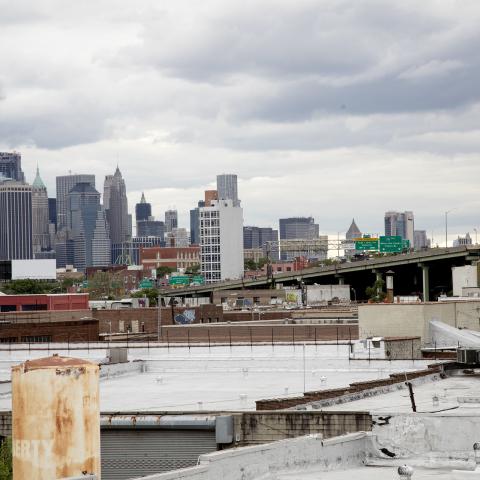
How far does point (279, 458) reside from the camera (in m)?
25.2

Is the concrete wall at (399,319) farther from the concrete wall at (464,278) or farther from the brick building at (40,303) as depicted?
the brick building at (40,303)

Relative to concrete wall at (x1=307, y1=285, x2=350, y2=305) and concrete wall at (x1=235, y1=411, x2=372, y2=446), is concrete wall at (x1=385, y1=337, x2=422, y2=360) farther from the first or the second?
concrete wall at (x1=307, y1=285, x2=350, y2=305)

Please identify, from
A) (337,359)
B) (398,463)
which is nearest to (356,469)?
(398,463)

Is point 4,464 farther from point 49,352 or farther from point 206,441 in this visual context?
point 49,352

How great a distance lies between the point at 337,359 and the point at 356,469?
2899cm

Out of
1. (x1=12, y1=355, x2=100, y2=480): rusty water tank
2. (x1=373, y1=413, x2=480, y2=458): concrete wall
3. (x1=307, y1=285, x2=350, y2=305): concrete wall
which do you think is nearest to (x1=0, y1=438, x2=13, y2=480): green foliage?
(x1=12, y1=355, x2=100, y2=480): rusty water tank

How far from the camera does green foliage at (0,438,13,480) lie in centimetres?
2830

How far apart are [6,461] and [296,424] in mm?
6477

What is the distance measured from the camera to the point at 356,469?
26.4 meters

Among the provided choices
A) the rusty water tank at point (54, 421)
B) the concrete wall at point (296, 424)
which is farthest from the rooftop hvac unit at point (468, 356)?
the rusty water tank at point (54, 421)

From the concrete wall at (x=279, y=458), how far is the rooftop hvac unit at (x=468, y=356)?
56.7ft

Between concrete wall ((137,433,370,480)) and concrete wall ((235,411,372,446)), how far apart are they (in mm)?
1688

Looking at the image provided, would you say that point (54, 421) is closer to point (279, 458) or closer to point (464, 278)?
point (279, 458)

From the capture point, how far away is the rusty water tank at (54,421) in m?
22.2
